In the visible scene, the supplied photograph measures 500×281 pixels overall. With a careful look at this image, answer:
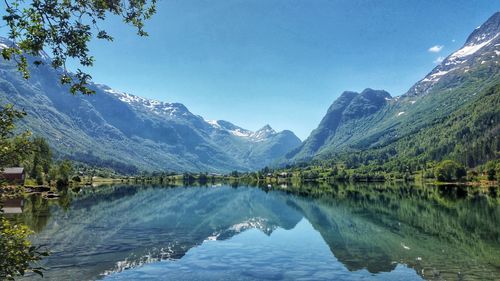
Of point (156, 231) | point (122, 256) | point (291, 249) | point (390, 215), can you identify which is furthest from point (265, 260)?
point (390, 215)

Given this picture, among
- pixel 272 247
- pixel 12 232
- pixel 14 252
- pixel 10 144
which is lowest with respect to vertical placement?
pixel 272 247

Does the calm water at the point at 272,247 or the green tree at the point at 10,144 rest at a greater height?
the green tree at the point at 10,144

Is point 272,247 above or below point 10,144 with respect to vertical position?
below

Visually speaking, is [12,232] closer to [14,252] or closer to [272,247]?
[14,252]

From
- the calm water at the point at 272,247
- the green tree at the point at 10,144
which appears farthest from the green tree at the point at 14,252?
the calm water at the point at 272,247

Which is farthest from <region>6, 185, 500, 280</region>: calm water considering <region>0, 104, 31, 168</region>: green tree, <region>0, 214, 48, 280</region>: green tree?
<region>0, 104, 31, 168</region>: green tree

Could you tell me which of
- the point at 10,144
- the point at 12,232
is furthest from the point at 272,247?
the point at 10,144

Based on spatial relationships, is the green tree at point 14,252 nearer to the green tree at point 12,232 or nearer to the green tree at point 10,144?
the green tree at point 12,232

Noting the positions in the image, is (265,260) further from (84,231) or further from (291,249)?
(84,231)

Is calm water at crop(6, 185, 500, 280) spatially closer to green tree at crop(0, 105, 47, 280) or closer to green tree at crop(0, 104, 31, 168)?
green tree at crop(0, 105, 47, 280)

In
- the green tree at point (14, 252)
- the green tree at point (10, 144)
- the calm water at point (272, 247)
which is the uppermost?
the green tree at point (10, 144)

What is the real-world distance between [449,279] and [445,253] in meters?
13.0

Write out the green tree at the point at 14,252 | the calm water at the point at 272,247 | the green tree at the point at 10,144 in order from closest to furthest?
the green tree at the point at 14,252 < the green tree at the point at 10,144 < the calm water at the point at 272,247

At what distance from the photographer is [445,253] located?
4503 cm
